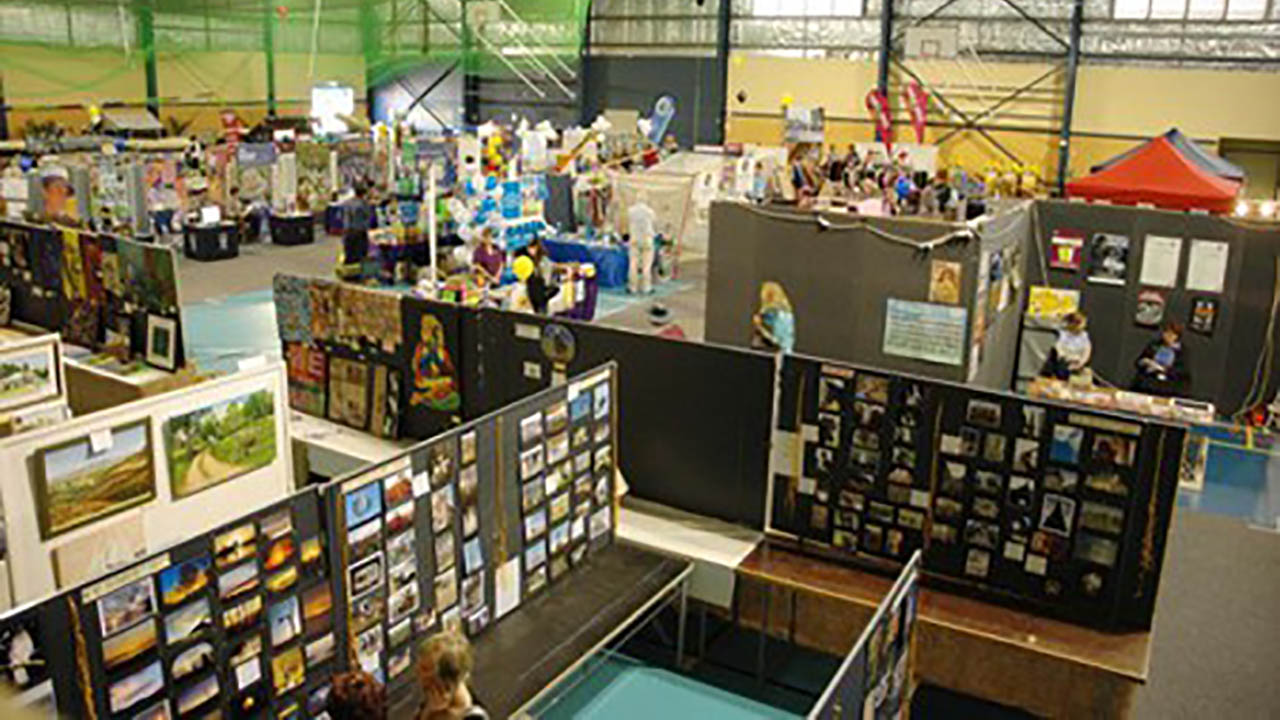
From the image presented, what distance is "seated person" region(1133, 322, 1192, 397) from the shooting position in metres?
10.3

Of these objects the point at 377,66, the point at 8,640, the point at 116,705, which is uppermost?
the point at 377,66

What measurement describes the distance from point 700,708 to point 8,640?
11.4 feet

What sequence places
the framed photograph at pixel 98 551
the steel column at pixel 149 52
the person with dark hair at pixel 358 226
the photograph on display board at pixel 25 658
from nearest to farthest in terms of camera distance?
the photograph on display board at pixel 25 658 < the framed photograph at pixel 98 551 < the person with dark hair at pixel 358 226 < the steel column at pixel 149 52

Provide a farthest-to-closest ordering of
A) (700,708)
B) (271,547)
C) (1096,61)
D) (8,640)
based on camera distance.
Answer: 1. (1096,61)
2. (700,708)
3. (271,547)
4. (8,640)

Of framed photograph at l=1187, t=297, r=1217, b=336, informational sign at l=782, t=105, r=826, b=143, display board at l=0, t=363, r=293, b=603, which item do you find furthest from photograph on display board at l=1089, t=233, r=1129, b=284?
informational sign at l=782, t=105, r=826, b=143

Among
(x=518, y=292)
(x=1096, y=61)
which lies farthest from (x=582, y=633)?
(x=1096, y=61)

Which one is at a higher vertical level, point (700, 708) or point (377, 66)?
point (377, 66)

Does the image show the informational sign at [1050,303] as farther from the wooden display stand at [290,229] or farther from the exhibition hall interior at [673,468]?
the wooden display stand at [290,229]

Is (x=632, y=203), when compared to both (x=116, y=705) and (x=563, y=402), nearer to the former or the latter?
(x=563, y=402)

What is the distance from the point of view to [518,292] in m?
10.9

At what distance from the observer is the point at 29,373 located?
5871 mm

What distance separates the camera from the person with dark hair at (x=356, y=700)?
11.6ft

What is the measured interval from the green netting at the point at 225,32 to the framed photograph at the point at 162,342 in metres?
13.5

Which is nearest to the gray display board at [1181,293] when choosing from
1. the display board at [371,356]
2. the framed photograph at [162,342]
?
the display board at [371,356]
